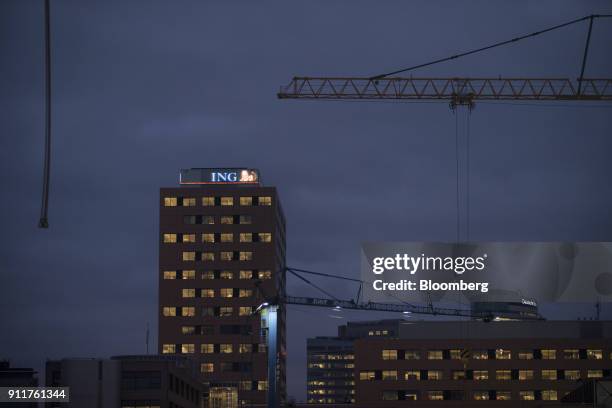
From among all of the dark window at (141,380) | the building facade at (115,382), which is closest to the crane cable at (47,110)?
the building facade at (115,382)

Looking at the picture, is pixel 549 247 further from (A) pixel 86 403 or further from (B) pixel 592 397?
(A) pixel 86 403

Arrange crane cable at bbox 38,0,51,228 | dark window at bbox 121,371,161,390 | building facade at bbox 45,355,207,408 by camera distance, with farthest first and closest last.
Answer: dark window at bbox 121,371,161,390
building facade at bbox 45,355,207,408
crane cable at bbox 38,0,51,228

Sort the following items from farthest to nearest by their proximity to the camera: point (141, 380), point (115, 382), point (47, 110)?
point (141, 380), point (115, 382), point (47, 110)

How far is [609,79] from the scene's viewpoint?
13700cm

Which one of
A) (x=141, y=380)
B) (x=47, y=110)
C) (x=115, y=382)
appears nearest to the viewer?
(x=47, y=110)

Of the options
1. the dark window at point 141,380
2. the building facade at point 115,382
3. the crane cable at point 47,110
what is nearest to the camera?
the crane cable at point 47,110

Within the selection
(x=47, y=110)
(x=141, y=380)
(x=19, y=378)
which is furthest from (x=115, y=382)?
(x=47, y=110)

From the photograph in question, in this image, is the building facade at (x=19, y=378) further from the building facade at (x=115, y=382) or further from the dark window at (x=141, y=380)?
the dark window at (x=141, y=380)

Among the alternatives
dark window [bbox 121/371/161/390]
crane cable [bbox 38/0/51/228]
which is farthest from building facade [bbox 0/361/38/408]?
crane cable [bbox 38/0/51/228]

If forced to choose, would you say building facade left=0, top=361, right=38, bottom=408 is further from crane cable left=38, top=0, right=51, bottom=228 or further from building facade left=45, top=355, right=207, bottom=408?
crane cable left=38, top=0, right=51, bottom=228

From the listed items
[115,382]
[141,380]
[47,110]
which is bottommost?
[115,382]

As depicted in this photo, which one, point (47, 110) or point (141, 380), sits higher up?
point (47, 110)

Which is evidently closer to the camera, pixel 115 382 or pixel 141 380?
pixel 115 382

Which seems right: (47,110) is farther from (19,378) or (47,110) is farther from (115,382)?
(19,378)
